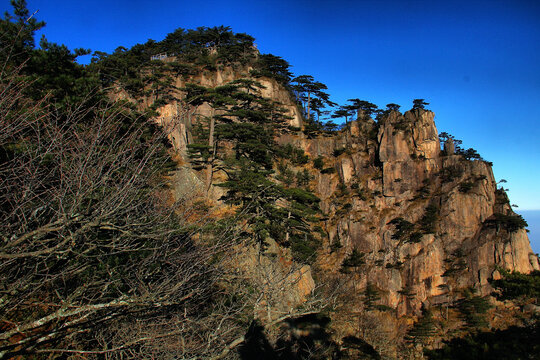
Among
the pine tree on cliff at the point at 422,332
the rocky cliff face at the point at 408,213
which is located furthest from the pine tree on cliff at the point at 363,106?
the pine tree on cliff at the point at 422,332

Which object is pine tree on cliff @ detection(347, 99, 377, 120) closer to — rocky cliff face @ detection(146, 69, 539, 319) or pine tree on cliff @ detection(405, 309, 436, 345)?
rocky cliff face @ detection(146, 69, 539, 319)

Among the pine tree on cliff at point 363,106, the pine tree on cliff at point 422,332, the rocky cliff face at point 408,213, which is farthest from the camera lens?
the pine tree on cliff at point 363,106

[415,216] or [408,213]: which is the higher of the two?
[408,213]

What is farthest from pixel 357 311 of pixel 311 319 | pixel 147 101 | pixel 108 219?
pixel 147 101

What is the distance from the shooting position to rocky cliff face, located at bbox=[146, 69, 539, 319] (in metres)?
30.7

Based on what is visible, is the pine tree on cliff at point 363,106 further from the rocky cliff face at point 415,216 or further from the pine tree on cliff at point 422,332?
the pine tree on cliff at point 422,332

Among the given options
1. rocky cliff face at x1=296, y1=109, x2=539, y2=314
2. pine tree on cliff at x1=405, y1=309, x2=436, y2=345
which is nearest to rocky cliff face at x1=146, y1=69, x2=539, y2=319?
rocky cliff face at x1=296, y1=109, x2=539, y2=314

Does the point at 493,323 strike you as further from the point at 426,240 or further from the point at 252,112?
the point at 252,112

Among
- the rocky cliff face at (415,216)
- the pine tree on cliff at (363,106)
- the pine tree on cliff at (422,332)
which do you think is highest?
the pine tree on cliff at (363,106)

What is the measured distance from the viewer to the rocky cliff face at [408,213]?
101ft

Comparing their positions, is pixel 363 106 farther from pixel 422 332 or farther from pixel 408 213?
pixel 422 332

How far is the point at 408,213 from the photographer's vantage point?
33938 mm

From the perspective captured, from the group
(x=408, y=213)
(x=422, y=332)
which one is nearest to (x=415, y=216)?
(x=408, y=213)

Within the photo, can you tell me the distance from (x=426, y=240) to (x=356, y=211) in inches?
323
